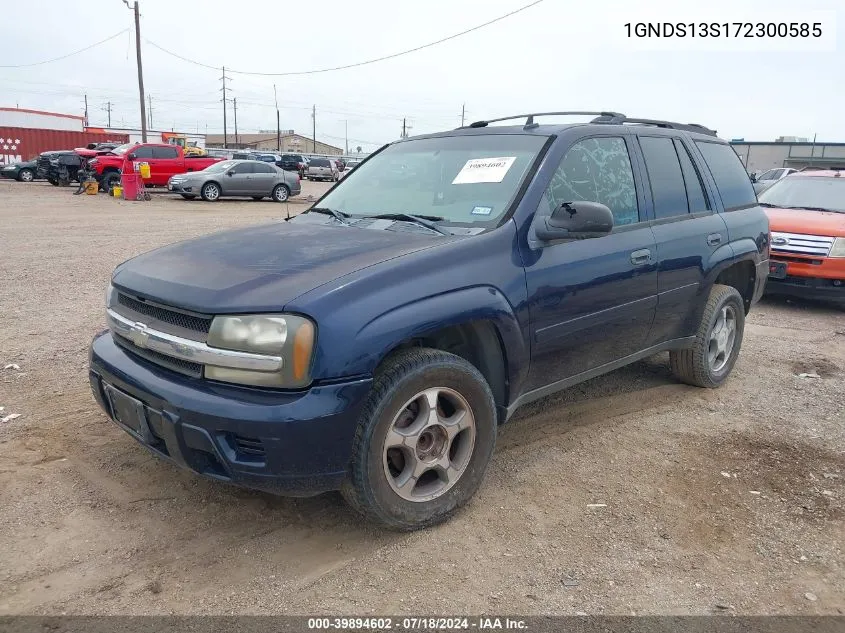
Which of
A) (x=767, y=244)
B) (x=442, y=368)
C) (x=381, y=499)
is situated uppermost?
(x=767, y=244)

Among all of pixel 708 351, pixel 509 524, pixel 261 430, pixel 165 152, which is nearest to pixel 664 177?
pixel 708 351

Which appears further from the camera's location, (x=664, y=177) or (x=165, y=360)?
(x=664, y=177)

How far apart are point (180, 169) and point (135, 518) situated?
2246cm

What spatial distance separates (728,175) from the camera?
5020mm

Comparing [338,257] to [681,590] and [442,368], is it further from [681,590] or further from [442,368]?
[681,590]

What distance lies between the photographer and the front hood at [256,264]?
264cm

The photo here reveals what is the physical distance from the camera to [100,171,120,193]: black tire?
2353 centimetres

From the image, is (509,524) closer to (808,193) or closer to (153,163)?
(808,193)

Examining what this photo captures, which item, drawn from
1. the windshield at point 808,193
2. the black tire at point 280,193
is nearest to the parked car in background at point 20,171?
the black tire at point 280,193

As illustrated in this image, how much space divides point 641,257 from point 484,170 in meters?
1.05

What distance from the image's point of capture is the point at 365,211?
12.6 feet

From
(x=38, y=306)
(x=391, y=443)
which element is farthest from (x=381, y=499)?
(x=38, y=306)

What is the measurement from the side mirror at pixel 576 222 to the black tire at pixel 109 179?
23.6 metres

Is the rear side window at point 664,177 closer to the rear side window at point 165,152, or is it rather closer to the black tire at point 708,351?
the black tire at point 708,351
